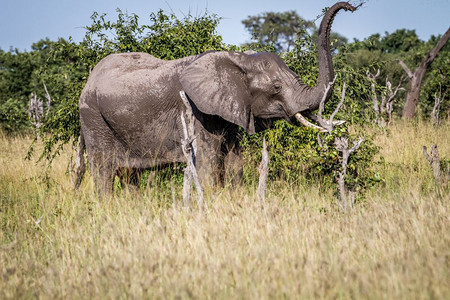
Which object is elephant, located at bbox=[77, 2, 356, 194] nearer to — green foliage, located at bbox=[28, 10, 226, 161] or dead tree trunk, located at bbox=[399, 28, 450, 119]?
green foliage, located at bbox=[28, 10, 226, 161]

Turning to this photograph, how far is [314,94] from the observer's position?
5.98m

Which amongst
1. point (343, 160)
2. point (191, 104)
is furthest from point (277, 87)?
point (343, 160)

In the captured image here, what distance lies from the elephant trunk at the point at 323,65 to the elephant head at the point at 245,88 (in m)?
0.01

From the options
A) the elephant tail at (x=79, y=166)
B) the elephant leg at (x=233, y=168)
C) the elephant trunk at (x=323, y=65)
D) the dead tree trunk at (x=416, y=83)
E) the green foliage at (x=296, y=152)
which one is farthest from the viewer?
the dead tree trunk at (x=416, y=83)

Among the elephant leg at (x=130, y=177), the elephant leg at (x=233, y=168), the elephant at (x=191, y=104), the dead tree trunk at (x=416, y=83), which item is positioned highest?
the dead tree trunk at (x=416, y=83)

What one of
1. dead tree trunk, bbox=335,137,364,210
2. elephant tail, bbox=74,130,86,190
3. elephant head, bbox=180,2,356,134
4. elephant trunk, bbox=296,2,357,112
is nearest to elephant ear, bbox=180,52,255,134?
elephant head, bbox=180,2,356,134

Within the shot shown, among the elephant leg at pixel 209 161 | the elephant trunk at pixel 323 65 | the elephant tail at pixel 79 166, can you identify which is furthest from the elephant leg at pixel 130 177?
the elephant trunk at pixel 323 65

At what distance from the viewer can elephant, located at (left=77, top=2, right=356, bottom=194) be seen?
20.4 ft

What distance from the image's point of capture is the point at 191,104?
263 inches

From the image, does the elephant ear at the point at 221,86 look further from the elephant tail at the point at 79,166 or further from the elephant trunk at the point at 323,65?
the elephant tail at the point at 79,166

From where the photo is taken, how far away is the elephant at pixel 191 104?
20.4ft

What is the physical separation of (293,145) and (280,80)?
1.72 metres

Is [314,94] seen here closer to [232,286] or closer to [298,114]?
[298,114]

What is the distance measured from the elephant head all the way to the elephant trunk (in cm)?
1
